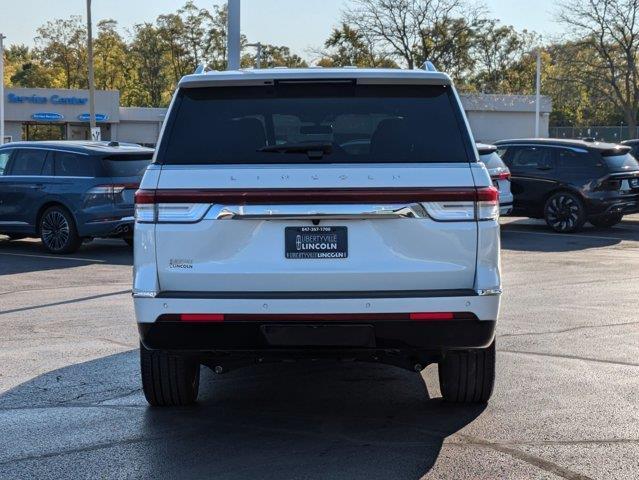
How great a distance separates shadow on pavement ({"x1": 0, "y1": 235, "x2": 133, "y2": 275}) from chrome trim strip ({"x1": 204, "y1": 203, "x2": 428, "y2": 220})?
9.03 metres

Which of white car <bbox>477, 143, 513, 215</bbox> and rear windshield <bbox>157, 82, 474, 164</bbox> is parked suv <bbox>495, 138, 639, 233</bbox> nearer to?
white car <bbox>477, 143, 513, 215</bbox>

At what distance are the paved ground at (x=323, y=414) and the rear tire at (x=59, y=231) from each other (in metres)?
5.60

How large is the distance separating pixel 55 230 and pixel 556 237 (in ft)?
29.2

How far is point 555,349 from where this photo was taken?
7688 mm

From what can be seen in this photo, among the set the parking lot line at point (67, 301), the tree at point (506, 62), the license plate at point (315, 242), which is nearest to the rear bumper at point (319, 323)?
the license plate at point (315, 242)

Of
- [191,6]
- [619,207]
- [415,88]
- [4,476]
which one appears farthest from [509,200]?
[191,6]

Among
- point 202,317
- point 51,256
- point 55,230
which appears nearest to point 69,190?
point 55,230

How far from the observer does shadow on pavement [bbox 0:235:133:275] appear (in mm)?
13812

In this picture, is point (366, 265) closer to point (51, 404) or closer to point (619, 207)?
point (51, 404)

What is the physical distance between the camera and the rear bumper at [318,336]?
491cm

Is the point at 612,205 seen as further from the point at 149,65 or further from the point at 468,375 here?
the point at 149,65

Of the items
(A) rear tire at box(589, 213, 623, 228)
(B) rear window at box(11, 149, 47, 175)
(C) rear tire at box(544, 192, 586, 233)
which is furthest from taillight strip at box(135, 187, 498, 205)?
(A) rear tire at box(589, 213, 623, 228)

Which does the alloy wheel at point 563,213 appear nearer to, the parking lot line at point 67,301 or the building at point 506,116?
the parking lot line at point 67,301

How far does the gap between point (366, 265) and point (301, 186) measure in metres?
0.53
